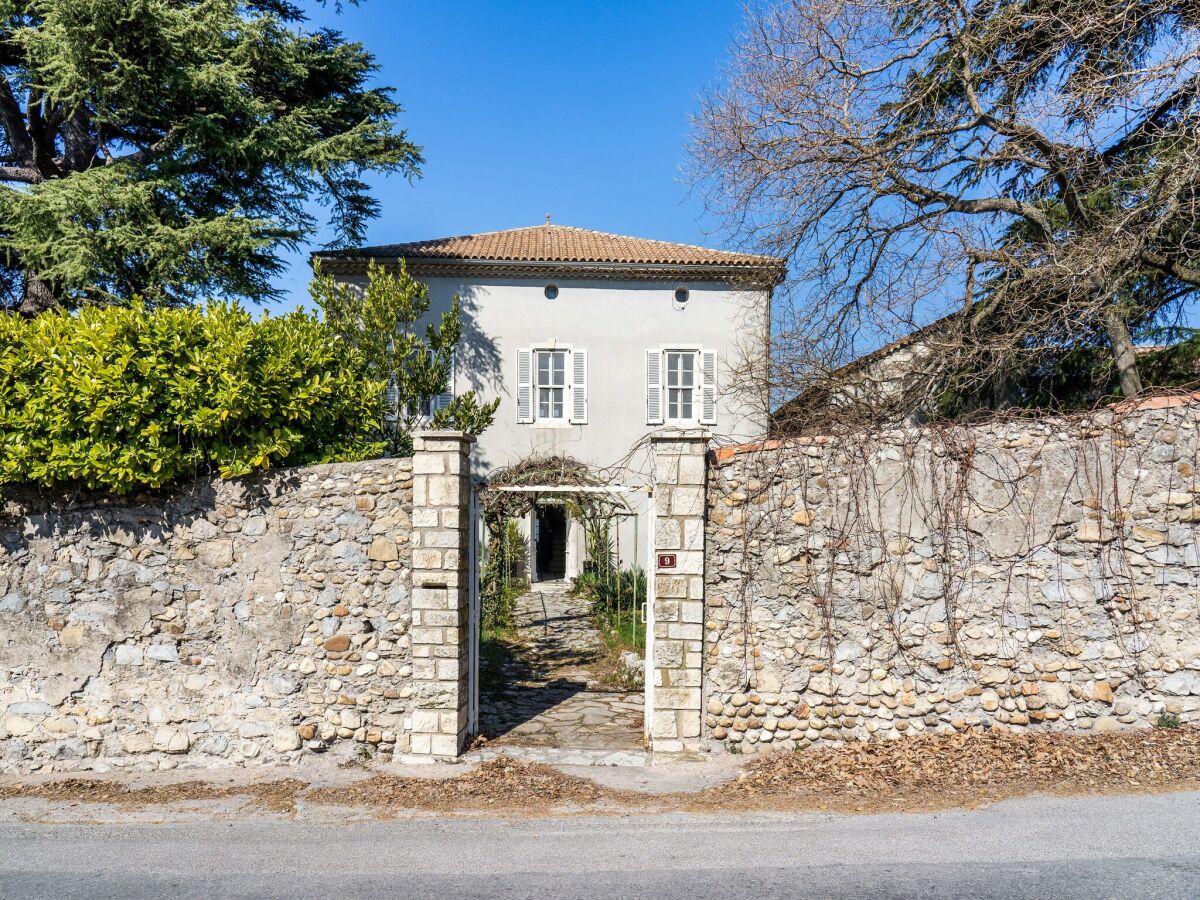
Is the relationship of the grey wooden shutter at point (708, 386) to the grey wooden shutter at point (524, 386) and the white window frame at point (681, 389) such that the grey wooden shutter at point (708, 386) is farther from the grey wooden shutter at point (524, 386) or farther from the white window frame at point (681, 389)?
the grey wooden shutter at point (524, 386)

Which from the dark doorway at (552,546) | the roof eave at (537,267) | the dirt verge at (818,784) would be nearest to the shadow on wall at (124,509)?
the dirt verge at (818,784)

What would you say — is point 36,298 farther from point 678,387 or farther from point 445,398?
point 678,387

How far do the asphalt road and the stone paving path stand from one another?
62.8 inches

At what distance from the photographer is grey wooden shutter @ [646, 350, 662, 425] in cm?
1717

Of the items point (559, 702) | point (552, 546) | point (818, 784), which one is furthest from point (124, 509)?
point (552, 546)

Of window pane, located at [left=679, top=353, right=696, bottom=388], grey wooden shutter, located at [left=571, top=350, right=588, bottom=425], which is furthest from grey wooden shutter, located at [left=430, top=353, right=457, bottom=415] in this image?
window pane, located at [left=679, top=353, right=696, bottom=388]

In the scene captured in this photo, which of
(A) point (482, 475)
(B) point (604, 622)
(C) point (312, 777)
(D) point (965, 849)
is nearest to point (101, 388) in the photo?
(C) point (312, 777)

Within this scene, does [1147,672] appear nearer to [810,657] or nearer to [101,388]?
[810,657]

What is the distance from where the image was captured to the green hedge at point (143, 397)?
582 centimetres

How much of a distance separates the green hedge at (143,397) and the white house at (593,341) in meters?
10.6

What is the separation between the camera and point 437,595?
6.12 metres

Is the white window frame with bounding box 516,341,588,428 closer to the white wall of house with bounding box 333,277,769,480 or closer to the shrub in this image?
the white wall of house with bounding box 333,277,769,480

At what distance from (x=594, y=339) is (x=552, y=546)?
9.88 meters

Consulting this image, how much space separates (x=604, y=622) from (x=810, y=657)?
6754 mm
